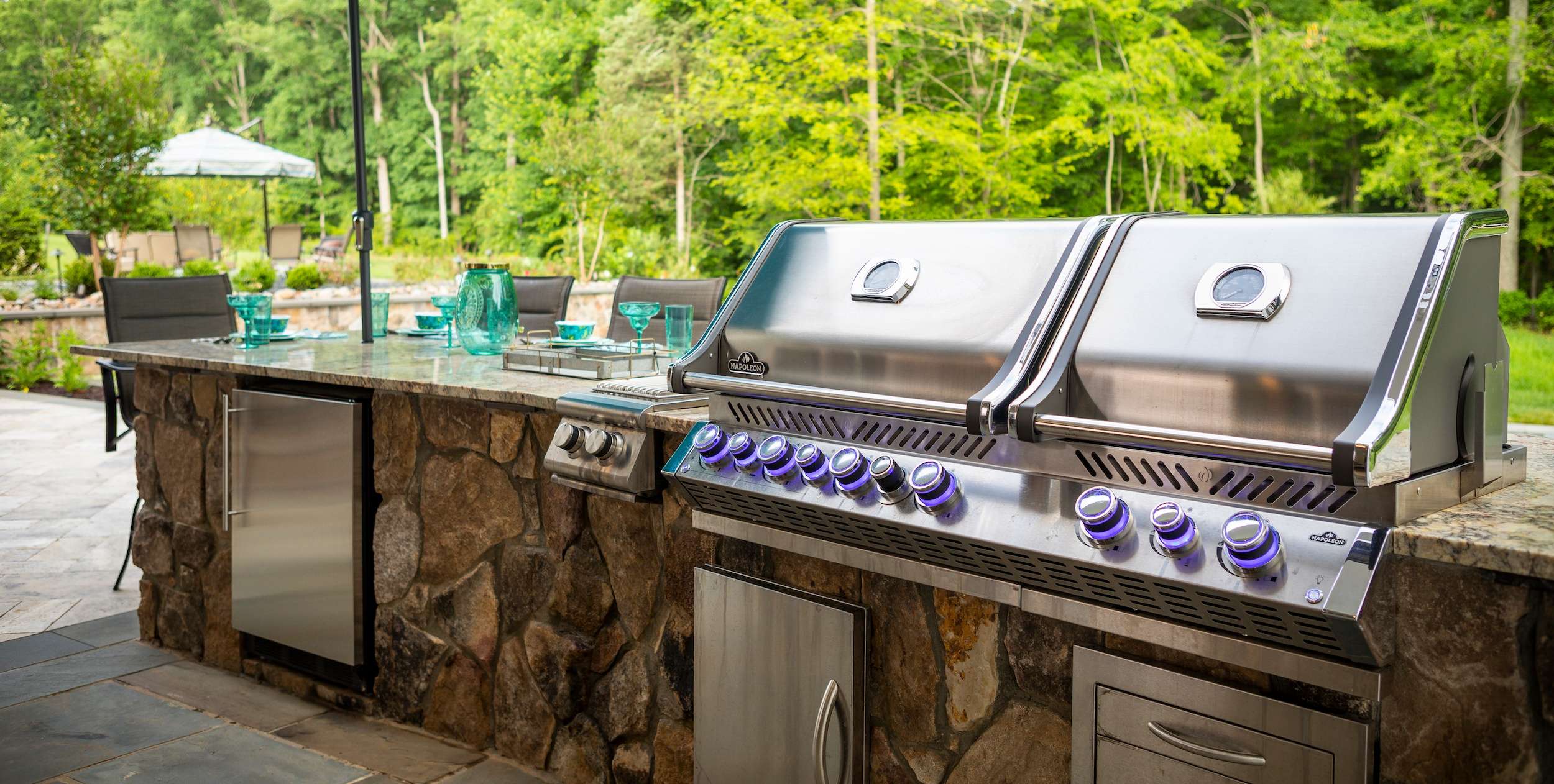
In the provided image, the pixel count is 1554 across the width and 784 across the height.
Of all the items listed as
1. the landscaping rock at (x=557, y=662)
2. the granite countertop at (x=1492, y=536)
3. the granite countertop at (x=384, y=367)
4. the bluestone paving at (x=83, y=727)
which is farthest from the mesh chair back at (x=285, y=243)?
the granite countertop at (x=1492, y=536)

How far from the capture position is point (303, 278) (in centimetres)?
1081

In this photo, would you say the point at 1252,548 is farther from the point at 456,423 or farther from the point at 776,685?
the point at 456,423

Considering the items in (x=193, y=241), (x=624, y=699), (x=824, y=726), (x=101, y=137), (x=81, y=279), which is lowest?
(x=624, y=699)

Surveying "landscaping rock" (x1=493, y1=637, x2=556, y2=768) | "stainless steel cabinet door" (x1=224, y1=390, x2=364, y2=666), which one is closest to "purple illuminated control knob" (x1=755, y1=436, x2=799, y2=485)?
"landscaping rock" (x1=493, y1=637, x2=556, y2=768)

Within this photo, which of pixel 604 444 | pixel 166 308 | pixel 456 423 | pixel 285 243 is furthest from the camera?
pixel 285 243

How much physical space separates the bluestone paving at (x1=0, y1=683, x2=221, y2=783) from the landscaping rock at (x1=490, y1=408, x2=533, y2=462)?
3.60 feet

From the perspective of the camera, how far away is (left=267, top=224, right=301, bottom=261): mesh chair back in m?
14.5

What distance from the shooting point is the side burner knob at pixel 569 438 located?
7.08 ft

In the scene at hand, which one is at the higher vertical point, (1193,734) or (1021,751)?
(1193,734)

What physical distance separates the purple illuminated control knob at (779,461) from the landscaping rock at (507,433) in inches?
32.3

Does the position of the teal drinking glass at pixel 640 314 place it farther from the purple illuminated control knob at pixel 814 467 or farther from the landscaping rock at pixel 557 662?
the purple illuminated control knob at pixel 814 467

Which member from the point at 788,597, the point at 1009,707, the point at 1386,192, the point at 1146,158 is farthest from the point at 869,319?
the point at 1146,158

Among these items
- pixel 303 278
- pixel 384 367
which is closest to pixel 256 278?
pixel 303 278

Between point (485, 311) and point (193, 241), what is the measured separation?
496 inches
